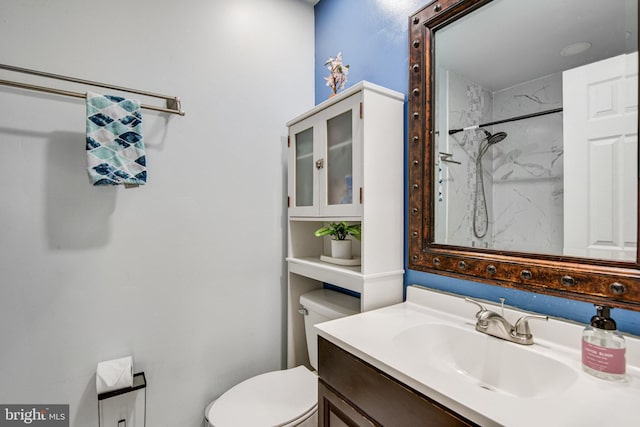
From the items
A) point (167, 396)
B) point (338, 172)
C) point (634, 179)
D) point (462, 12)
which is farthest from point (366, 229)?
point (167, 396)

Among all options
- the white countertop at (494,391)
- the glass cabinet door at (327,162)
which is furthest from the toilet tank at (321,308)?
the glass cabinet door at (327,162)

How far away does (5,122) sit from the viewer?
1.11 meters

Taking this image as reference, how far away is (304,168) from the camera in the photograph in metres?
1.54

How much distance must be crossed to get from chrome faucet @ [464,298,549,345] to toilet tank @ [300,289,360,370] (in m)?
0.54

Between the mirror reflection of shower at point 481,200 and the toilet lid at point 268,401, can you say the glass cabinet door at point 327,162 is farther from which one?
the toilet lid at point 268,401

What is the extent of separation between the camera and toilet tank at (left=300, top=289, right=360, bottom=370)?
137 centimetres

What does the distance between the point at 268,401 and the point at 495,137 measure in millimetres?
1343

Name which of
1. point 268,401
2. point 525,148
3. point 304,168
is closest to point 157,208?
point 304,168

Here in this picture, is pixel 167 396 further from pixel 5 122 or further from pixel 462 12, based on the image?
pixel 462 12

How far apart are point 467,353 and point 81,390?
149 centimetres

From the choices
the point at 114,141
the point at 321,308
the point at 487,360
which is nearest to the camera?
the point at 487,360

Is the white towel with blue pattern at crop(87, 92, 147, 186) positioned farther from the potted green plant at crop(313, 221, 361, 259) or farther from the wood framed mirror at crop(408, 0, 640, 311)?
the wood framed mirror at crop(408, 0, 640, 311)

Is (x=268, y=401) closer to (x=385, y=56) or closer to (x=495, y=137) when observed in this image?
(x=495, y=137)

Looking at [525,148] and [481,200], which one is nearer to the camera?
[525,148]
